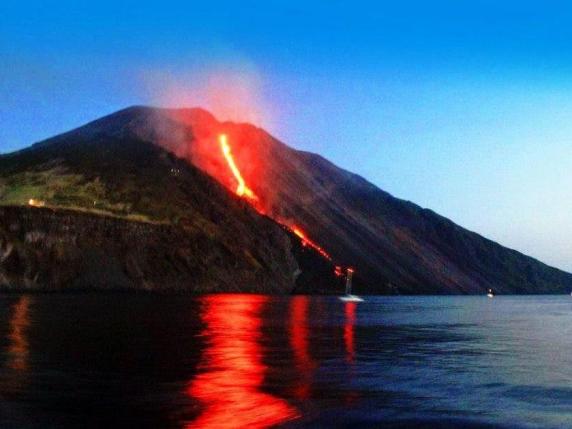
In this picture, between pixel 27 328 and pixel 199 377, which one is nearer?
pixel 199 377

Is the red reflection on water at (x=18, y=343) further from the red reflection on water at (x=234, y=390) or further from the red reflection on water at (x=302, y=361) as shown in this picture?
the red reflection on water at (x=302, y=361)

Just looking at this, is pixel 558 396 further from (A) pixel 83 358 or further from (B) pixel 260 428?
(A) pixel 83 358

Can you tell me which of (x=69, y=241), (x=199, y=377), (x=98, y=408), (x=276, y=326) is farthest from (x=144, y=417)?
(x=69, y=241)

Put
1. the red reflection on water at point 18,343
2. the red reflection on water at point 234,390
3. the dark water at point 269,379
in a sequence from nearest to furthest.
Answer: the red reflection on water at point 234,390 → the dark water at point 269,379 → the red reflection on water at point 18,343

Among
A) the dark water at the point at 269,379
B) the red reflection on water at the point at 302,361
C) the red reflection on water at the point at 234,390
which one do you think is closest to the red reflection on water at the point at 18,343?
the dark water at the point at 269,379

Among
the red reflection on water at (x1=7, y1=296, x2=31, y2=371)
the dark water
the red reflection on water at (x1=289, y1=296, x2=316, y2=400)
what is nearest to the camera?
the dark water

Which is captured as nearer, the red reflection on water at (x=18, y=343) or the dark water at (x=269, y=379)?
the dark water at (x=269, y=379)

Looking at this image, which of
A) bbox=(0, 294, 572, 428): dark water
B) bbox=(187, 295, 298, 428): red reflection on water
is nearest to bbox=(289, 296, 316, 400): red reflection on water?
bbox=(0, 294, 572, 428): dark water

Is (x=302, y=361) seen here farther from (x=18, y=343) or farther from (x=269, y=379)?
(x=18, y=343)

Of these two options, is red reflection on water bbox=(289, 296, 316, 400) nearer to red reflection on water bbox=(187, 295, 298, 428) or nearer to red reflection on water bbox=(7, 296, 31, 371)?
red reflection on water bbox=(187, 295, 298, 428)
